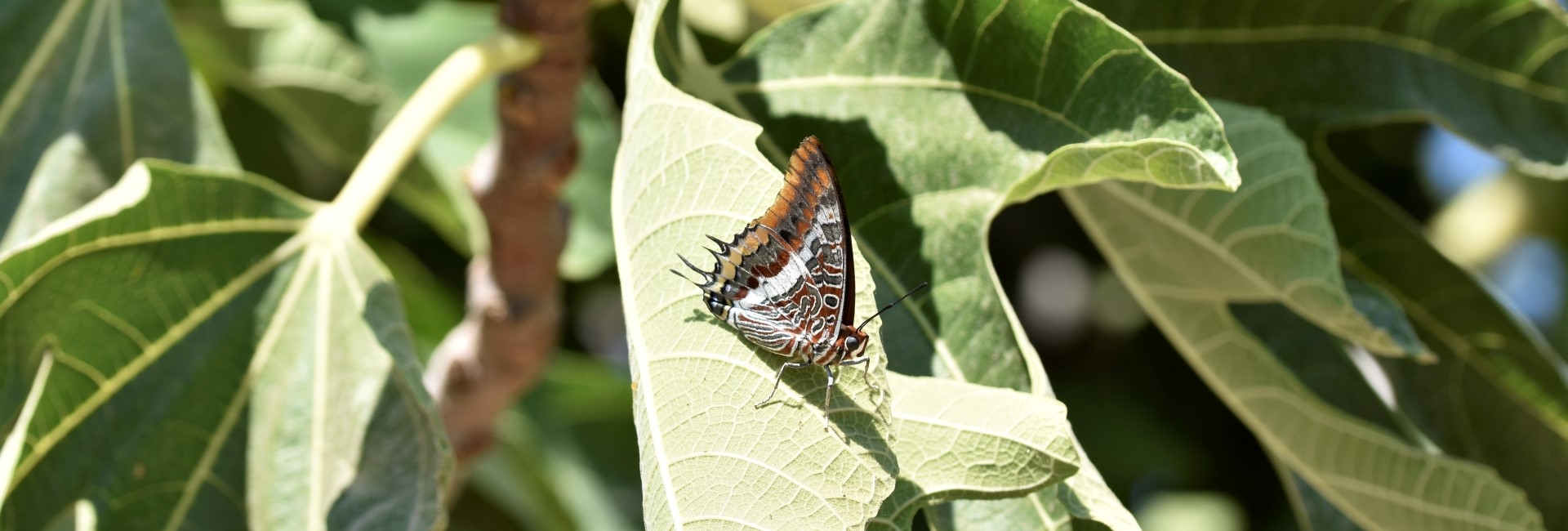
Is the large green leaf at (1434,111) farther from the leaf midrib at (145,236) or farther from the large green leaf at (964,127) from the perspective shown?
the leaf midrib at (145,236)

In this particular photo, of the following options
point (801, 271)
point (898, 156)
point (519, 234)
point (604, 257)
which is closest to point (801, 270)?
point (801, 271)

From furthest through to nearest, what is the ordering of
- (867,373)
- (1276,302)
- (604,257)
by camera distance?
(604,257) → (1276,302) → (867,373)

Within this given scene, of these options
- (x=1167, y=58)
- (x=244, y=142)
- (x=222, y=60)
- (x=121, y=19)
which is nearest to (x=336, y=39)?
(x=222, y=60)

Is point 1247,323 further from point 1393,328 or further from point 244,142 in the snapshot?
point 244,142

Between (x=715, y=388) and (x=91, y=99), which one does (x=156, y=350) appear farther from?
(x=715, y=388)

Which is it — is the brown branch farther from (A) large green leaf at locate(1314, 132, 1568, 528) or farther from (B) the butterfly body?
(A) large green leaf at locate(1314, 132, 1568, 528)

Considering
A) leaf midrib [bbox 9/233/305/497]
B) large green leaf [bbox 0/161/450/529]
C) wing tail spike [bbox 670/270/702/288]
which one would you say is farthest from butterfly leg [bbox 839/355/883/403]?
leaf midrib [bbox 9/233/305/497]

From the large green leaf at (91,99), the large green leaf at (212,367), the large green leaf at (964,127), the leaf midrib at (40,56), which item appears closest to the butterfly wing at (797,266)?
the large green leaf at (964,127)
